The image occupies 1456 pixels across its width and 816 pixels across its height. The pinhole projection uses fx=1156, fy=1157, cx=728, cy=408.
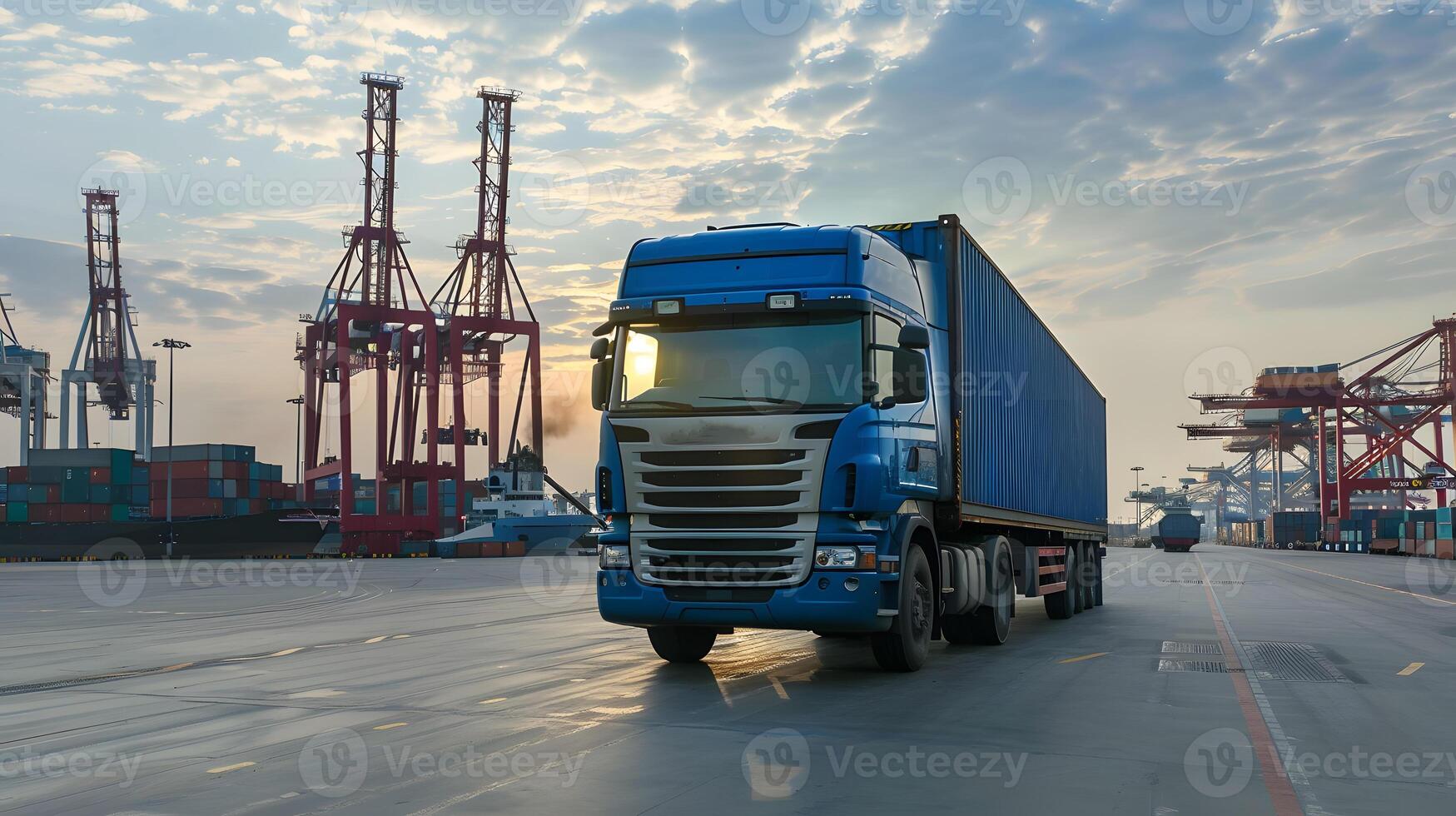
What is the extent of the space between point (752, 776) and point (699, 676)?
477 centimetres

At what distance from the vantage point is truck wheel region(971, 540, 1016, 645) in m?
13.6

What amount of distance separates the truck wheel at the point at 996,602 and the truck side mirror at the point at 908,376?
3677mm

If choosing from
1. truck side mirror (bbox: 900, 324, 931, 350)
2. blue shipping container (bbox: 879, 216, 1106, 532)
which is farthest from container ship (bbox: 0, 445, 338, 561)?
truck side mirror (bbox: 900, 324, 931, 350)

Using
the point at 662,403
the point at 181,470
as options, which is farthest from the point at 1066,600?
the point at 181,470

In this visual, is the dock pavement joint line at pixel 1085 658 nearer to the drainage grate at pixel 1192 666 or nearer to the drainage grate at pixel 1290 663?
the drainage grate at pixel 1192 666

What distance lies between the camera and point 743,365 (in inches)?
403

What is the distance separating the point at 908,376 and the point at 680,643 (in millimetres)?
3875

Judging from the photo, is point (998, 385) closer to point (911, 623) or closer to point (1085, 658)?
point (1085, 658)

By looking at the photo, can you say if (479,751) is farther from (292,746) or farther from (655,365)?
(655,365)

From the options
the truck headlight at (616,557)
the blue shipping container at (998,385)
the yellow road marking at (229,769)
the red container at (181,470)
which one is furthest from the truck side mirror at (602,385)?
the red container at (181,470)

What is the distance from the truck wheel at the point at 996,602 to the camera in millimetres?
13641

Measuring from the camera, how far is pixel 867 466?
9.81 meters

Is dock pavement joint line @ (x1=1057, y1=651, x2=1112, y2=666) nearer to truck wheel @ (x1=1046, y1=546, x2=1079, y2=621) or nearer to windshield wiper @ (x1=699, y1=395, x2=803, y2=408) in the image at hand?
windshield wiper @ (x1=699, y1=395, x2=803, y2=408)

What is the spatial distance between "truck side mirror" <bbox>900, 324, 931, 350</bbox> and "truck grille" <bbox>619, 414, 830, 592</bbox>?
3.59ft
